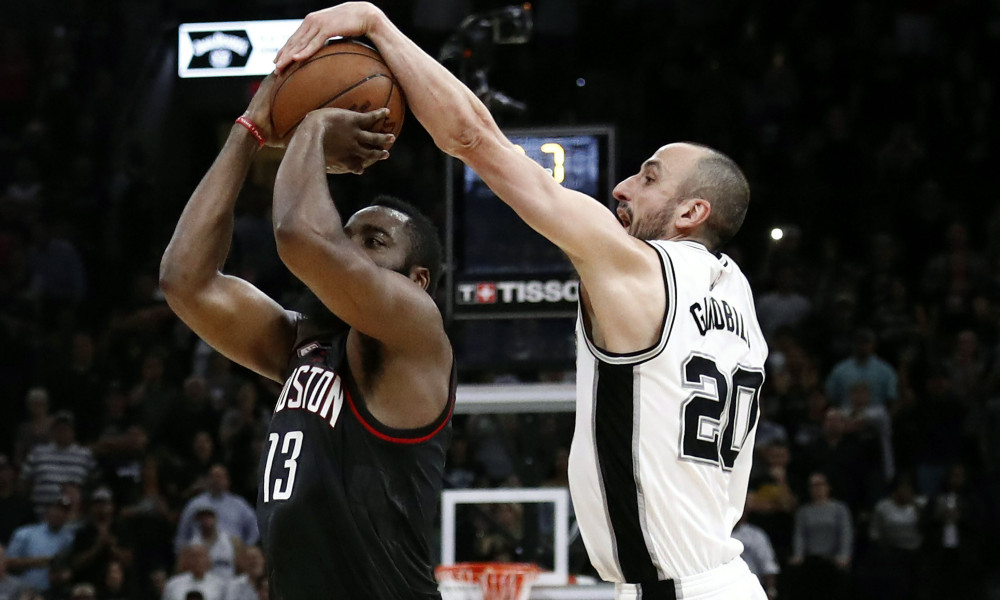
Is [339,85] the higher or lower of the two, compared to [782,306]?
lower

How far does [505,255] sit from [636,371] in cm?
457

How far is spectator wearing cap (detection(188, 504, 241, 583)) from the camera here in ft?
33.0

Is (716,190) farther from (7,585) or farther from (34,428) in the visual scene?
(34,428)

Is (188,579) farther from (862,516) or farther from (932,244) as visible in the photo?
(932,244)

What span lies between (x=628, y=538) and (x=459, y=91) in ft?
4.06

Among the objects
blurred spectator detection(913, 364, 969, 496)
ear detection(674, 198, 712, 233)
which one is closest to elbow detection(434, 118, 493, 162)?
ear detection(674, 198, 712, 233)

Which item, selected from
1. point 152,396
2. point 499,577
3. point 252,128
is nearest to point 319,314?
point 252,128

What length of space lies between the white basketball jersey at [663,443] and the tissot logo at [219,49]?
496 centimetres

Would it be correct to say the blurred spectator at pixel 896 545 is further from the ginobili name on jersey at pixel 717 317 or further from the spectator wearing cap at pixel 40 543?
the ginobili name on jersey at pixel 717 317

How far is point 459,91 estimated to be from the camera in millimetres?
3689

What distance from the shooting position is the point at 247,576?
9969mm

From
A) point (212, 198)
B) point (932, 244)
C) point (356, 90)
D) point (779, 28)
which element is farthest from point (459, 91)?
point (779, 28)

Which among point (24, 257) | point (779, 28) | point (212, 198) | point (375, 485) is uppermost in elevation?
point (779, 28)

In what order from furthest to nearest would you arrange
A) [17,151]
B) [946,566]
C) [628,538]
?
[17,151] < [946,566] < [628,538]
